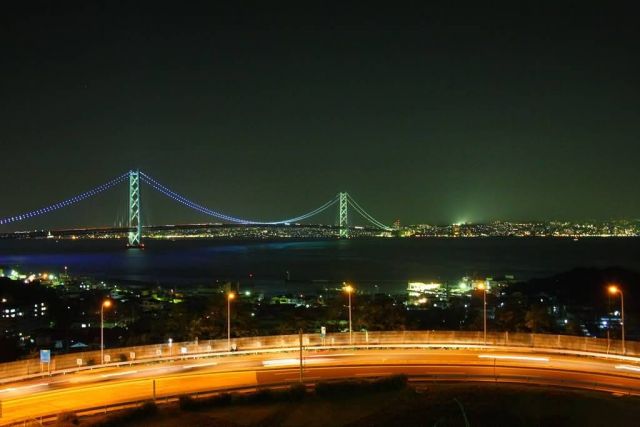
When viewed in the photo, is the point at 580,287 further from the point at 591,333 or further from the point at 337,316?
the point at 337,316

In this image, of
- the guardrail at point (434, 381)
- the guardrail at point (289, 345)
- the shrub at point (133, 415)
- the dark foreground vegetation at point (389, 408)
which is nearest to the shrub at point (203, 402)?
the dark foreground vegetation at point (389, 408)

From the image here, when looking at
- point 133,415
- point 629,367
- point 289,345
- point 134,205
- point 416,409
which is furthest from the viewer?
point 134,205

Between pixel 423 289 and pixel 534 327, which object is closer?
pixel 534 327

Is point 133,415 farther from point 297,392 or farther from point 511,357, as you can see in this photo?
point 511,357

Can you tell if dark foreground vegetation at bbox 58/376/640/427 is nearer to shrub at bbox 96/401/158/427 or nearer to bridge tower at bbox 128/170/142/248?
shrub at bbox 96/401/158/427

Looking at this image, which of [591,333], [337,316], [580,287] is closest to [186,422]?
[337,316]

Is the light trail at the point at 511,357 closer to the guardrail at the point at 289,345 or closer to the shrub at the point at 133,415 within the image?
the guardrail at the point at 289,345

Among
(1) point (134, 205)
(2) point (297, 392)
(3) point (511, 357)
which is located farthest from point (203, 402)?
(1) point (134, 205)
